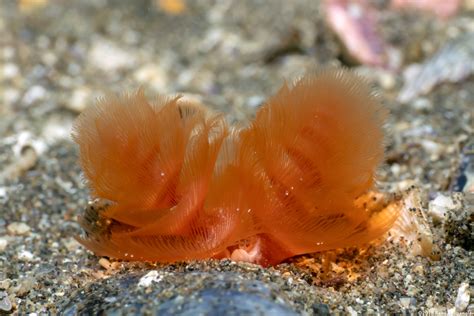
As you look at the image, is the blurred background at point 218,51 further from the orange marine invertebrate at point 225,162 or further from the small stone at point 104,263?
the orange marine invertebrate at point 225,162

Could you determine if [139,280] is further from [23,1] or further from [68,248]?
[23,1]

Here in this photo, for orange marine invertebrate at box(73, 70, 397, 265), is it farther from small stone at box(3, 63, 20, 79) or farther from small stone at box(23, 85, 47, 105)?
small stone at box(3, 63, 20, 79)

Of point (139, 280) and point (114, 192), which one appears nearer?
point (139, 280)

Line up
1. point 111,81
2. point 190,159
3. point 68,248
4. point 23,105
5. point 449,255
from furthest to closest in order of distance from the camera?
point 111,81 < point 23,105 < point 68,248 < point 449,255 < point 190,159

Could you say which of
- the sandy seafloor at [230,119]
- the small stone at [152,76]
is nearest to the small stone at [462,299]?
the sandy seafloor at [230,119]

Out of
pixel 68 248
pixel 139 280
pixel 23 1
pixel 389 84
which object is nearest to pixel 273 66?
pixel 389 84

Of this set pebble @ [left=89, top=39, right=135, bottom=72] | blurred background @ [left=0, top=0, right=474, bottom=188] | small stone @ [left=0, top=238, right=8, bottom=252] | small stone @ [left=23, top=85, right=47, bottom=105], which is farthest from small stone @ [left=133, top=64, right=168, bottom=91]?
small stone @ [left=0, top=238, right=8, bottom=252]

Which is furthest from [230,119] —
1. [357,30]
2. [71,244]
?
[71,244]
